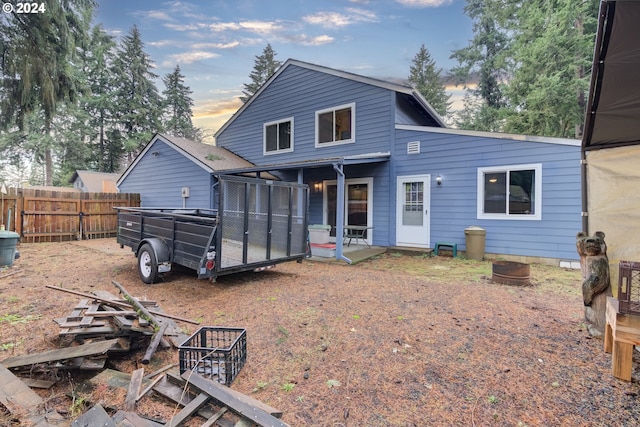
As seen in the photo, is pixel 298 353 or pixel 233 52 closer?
pixel 298 353

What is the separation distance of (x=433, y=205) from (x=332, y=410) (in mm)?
7408

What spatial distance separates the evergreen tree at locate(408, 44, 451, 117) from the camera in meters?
29.0

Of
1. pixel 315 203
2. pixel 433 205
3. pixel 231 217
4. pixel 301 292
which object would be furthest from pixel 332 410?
pixel 315 203

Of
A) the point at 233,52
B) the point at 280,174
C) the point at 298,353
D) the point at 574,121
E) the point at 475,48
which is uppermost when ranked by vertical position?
the point at 475,48

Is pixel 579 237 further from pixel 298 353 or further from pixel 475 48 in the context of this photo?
pixel 475 48

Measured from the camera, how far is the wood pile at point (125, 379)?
6.07ft

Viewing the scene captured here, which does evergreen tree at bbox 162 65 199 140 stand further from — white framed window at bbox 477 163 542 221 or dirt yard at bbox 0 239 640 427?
white framed window at bbox 477 163 542 221

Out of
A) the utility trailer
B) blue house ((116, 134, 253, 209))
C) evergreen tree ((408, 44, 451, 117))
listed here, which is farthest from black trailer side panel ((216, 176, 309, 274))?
evergreen tree ((408, 44, 451, 117))

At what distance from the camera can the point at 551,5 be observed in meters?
13.2

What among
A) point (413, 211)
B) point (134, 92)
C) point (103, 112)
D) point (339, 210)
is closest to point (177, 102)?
point (134, 92)

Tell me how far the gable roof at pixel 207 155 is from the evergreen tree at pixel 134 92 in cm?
1735

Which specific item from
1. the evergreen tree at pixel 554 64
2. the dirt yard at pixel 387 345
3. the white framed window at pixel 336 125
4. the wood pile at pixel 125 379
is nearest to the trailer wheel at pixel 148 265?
the dirt yard at pixel 387 345

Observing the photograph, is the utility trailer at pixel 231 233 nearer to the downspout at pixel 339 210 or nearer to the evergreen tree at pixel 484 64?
the downspout at pixel 339 210

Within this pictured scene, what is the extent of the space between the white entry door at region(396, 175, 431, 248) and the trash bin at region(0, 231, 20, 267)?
954 cm
